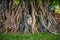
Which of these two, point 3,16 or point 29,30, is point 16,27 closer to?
point 29,30

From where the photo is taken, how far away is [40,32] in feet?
20.8

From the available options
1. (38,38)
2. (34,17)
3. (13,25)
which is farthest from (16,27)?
(38,38)

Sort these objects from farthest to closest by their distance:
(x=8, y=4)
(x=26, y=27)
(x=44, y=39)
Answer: (x=8, y=4)
(x=26, y=27)
(x=44, y=39)

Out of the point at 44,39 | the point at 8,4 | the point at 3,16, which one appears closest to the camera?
the point at 44,39

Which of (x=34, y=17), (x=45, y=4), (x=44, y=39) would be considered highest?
(x=45, y=4)

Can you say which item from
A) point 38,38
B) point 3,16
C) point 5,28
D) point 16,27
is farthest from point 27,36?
point 3,16

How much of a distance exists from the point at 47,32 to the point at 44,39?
917mm

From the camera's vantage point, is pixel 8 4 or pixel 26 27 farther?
pixel 8 4

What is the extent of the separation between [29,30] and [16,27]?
0.41 meters

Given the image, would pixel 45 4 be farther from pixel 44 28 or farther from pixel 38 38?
pixel 38 38

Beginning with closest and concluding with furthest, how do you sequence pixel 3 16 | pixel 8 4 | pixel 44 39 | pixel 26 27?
pixel 44 39 → pixel 26 27 → pixel 8 4 → pixel 3 16

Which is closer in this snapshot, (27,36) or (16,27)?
(27,36)

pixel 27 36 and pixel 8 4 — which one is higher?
pixel 8 4

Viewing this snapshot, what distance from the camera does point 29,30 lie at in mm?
6281
